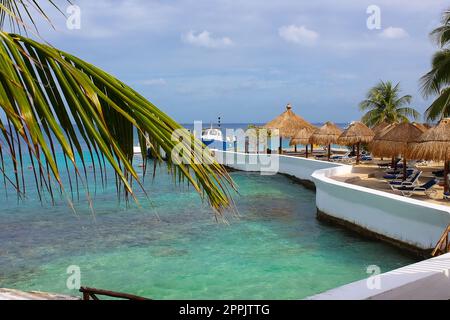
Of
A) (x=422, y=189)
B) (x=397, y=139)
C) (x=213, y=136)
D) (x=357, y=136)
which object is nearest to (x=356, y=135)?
(x=357, y=136)

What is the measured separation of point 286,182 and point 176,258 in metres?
13.1

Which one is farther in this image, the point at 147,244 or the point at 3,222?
the point at 3,222

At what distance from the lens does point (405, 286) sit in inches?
143

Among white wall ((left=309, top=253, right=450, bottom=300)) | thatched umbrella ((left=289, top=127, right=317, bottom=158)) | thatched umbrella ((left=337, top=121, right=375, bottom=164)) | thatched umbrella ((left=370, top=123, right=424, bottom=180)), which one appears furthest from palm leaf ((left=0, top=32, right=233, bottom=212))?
thatched umbrella ((left=289, top=127, right=317, bottom=158))

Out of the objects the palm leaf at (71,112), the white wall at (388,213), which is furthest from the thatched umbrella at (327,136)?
the palm leaf at (71,112)

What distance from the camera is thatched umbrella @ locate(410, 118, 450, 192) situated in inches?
423

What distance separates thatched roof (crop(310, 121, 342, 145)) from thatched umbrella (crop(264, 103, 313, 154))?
3.72 metres

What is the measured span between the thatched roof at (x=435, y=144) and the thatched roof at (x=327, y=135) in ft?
32.2

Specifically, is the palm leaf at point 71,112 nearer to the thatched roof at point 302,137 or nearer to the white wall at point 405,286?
the white wall at point 405,286

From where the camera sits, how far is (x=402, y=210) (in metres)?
9.25
